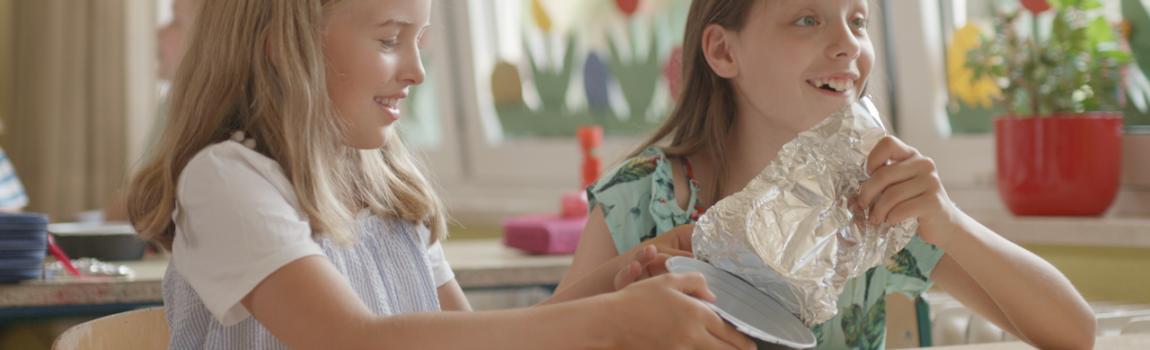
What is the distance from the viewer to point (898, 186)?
1.04 m

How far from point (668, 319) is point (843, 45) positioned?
54 centimetres

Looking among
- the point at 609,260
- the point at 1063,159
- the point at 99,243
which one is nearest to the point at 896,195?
the point at 609,260

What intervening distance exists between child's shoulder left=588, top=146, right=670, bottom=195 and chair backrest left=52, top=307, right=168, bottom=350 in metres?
0.50

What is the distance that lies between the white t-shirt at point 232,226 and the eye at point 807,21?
57cm

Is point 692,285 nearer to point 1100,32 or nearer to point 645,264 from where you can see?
point 645,264

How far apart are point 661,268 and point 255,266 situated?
1.04 ft

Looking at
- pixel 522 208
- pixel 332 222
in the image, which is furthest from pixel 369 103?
pixel 522 208

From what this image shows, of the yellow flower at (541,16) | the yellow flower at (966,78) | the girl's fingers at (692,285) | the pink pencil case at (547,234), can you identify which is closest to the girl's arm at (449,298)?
the girl's fingers at (692,285)

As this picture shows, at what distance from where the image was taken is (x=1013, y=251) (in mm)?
1233

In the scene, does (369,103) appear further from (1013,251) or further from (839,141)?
(1013,251)

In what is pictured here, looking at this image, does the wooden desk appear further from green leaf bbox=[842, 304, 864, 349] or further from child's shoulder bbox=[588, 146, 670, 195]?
green leaf bbox=[842, 304, 864, 349]

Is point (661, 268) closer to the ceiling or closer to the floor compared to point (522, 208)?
closer to the ceiling

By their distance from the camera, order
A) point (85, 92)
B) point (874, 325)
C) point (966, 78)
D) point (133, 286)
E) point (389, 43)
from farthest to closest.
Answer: point (85, 92), point (966, 78), point (133, 286), point (874, 325), point (389, 43)

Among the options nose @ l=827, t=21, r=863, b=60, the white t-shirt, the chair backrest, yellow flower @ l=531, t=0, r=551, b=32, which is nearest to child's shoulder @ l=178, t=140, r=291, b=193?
the white t-shirt
